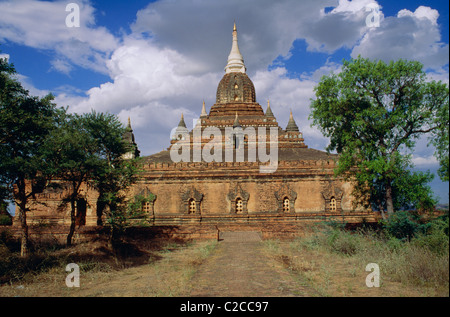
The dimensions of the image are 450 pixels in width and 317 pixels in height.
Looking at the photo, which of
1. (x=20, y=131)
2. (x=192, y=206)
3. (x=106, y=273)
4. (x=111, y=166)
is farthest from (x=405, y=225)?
(x=192, y=206)

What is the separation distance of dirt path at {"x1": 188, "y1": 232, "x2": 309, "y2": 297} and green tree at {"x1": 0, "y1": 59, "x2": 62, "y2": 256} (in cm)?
840

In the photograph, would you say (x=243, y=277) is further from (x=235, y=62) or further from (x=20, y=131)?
(x=235, y=62)

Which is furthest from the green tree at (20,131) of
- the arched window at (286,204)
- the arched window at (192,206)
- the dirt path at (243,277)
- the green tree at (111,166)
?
the arched window at (286,204)

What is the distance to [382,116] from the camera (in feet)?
50.3

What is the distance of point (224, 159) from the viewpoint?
30.8 metres

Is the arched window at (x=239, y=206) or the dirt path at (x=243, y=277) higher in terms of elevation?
the arched window at (x=239, y=206)

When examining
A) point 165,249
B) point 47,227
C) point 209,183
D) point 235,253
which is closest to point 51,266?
point 165,249

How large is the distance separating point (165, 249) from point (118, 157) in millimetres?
5393

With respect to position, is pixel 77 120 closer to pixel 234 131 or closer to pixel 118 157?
pixel 118 157

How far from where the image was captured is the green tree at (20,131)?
13258 millimetres

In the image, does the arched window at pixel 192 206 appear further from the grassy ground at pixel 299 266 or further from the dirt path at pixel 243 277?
the dirt path at pixel 243 277

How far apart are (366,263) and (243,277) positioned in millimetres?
4470

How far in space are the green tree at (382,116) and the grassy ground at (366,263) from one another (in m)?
2.76
